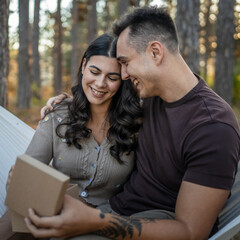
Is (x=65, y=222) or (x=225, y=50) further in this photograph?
(x=225, y=50)

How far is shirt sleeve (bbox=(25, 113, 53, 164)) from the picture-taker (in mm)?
1854

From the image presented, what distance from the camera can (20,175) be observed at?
1.27 m

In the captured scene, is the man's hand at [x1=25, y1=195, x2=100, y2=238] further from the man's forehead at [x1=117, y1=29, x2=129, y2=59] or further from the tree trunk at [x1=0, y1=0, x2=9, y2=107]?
the tree trunk at [x1=0, y1=0, x2=9, y2=107]

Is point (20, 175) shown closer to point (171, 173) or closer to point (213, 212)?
point (171, 173)

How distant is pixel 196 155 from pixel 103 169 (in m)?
0.67

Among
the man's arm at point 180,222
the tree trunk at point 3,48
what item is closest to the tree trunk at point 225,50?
the tree trunk at point 3,48

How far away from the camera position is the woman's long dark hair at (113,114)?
Answer: 1902 mm

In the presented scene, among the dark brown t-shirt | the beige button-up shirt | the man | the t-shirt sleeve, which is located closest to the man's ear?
the man

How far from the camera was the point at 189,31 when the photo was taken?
401 cm

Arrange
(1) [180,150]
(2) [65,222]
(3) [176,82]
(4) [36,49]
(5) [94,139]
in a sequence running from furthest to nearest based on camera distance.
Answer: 1. (4) [36,49]
2. (5) [94,139]
3. (3) [176,82]
4. (1) [180,150]
5. (2) [65,222]

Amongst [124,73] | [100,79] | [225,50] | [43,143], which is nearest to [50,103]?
[43,143]

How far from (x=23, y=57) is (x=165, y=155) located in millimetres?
7976

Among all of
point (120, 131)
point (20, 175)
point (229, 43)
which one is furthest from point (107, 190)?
point (229, 43)

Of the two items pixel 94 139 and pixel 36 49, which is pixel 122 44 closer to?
pixel 94 139
